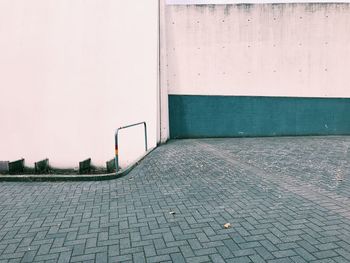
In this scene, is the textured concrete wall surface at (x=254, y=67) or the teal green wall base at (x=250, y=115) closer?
the textured concrete wall surface at (x=254, y=67)

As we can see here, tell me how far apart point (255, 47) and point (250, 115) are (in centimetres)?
285

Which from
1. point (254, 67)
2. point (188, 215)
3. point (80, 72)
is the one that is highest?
point (254, 67)

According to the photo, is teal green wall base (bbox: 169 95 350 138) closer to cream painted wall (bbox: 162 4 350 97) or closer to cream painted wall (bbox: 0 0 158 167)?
cream painted wall (bbox: 162 4 350 97)

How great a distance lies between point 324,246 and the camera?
3480mm

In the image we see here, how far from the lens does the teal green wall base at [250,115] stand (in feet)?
41.9

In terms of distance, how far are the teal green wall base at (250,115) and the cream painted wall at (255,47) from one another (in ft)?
1.28

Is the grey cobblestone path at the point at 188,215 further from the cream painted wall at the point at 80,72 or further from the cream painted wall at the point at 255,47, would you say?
the cream painted wall at the point at 255,47

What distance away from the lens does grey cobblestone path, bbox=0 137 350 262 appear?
11.3 ft

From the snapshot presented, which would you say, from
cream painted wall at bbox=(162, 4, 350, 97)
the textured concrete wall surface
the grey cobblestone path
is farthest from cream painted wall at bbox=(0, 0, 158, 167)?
the grey cobblestone path

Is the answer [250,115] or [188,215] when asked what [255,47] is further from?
[188,215]

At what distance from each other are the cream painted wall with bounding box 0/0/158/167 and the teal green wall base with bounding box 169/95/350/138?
2364 millimetres

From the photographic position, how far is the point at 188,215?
4.50 meters

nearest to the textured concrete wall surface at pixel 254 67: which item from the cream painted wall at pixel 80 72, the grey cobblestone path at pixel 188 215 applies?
the cream painted wall at pixel 80 72

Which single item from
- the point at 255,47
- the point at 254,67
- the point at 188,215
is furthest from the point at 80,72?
the point at 188,215
